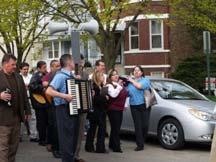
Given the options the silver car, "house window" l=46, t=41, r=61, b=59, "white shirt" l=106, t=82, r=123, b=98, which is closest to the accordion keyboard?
"white shirt" l=106, t=82, r=123, b=98

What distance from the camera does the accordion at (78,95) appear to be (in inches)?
347

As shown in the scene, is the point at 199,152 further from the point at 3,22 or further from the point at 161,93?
the point at 3,22

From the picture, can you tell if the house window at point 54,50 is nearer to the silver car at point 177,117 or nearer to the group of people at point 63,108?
the group of people at point 63,108

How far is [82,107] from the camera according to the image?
8930 millimetres

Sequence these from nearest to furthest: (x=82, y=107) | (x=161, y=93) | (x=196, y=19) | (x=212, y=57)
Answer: (x=82, y=107) < (x=161, y=93) < (x=196, y=19) < (x=212, y=57)

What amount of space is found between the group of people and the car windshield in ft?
3.28

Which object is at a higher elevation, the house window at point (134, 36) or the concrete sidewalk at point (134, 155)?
the house window at point (134, 36)

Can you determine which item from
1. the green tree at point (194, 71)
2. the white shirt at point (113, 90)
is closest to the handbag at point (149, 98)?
the white shirt at point (113, 90)

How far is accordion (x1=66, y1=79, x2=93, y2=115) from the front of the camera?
881cm

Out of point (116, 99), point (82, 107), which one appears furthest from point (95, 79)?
point (82, 107)

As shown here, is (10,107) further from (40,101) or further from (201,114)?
(201,114)

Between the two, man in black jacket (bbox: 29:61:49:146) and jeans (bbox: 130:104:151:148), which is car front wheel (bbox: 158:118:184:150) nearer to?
jeans (bbox: 130:104:151:148)

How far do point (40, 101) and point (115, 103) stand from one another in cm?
177

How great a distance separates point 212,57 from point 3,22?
13751mm
